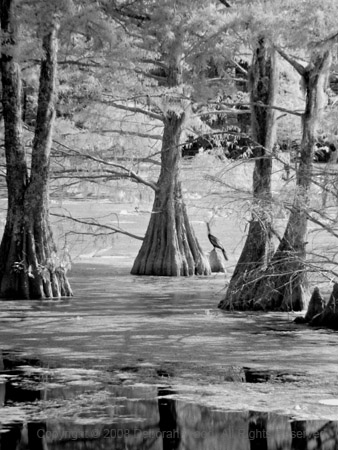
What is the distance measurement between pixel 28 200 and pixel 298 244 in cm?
441

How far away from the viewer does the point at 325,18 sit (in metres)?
12.7

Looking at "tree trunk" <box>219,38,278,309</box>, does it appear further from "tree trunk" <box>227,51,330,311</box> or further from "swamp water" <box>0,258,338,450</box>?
"swamp water" <box>0,258,338,450</box>

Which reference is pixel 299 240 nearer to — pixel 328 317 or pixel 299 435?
pixel 328 317

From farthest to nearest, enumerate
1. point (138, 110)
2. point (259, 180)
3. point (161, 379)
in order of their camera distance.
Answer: point (138, 110) → point (259, 180) → point (161, 379)

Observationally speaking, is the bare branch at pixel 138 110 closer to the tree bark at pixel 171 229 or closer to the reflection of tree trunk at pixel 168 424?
the tree bark at pixel 171 229

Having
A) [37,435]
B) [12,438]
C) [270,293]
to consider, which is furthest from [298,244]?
[12,438]

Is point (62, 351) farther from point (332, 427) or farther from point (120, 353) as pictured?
point (332, 427)

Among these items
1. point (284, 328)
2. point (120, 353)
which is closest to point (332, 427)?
point (120, 353)

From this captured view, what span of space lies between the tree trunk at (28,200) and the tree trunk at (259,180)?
9.08 ft

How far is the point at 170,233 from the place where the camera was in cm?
2138

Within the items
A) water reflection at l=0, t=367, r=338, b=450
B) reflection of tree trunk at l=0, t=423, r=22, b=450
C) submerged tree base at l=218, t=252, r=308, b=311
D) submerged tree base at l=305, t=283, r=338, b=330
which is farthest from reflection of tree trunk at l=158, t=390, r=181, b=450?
submerged tree base at l=218, t=252, r=308, b=311

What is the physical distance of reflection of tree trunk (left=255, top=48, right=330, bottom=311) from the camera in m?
14.9

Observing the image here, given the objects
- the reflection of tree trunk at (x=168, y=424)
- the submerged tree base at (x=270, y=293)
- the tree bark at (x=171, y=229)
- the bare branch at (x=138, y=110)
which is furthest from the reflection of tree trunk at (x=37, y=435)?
the tree bark at (x=171, y=229)

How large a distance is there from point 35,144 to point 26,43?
1.57 meters
